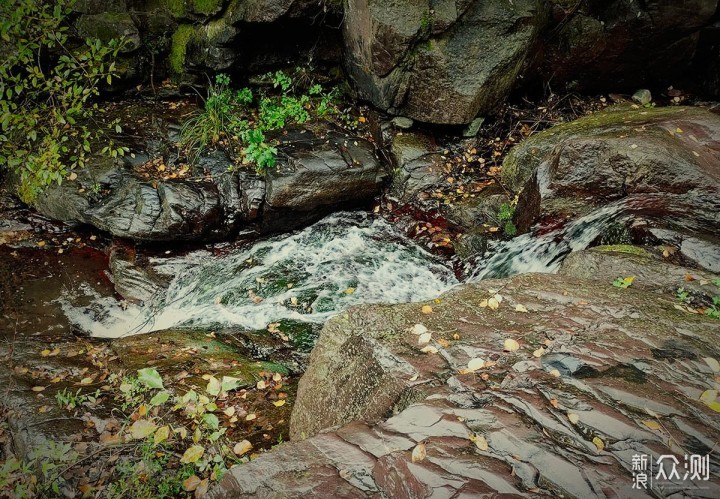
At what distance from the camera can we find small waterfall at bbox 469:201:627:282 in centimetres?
519

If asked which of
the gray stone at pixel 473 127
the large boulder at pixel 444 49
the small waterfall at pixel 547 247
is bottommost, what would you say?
the small waterfall at pixel 547 247

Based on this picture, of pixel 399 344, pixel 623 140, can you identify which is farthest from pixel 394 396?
pixel 623 140

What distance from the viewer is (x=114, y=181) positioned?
679 cm

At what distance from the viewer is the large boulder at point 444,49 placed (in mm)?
6895

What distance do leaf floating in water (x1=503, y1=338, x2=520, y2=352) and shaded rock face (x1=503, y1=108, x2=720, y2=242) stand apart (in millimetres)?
3059

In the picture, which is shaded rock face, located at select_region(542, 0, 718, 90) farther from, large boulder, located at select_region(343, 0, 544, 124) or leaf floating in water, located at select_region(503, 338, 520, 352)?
leaf floating in water, located at select_region(503, 338, 520, 352)

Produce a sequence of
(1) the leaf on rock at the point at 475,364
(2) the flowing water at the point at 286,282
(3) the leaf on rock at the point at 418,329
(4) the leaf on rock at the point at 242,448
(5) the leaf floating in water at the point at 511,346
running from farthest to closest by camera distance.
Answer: (2) the flowing water at the point at 286,282
(4) the leaf on rock at the point at 242,448
(3) the leaf on rock at the point at 418,329
(5) the leaf floating in water at the point at 511,346
(1) the leaf on rock at the point at 475,364

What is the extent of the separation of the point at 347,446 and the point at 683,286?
131 inches

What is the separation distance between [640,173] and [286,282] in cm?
489

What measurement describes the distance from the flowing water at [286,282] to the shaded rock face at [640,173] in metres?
1.86

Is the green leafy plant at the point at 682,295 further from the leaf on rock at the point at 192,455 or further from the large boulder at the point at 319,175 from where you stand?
the large boulder at the point at 319,175

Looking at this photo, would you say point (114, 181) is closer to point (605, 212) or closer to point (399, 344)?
point (399, 344)

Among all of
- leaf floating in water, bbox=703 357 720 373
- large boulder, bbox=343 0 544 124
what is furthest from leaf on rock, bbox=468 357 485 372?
large boulder, bbox=343 0 544 124

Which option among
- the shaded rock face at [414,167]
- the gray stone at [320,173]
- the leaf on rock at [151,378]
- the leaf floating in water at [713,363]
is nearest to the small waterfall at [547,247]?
the shaded rock face at [414,167]
